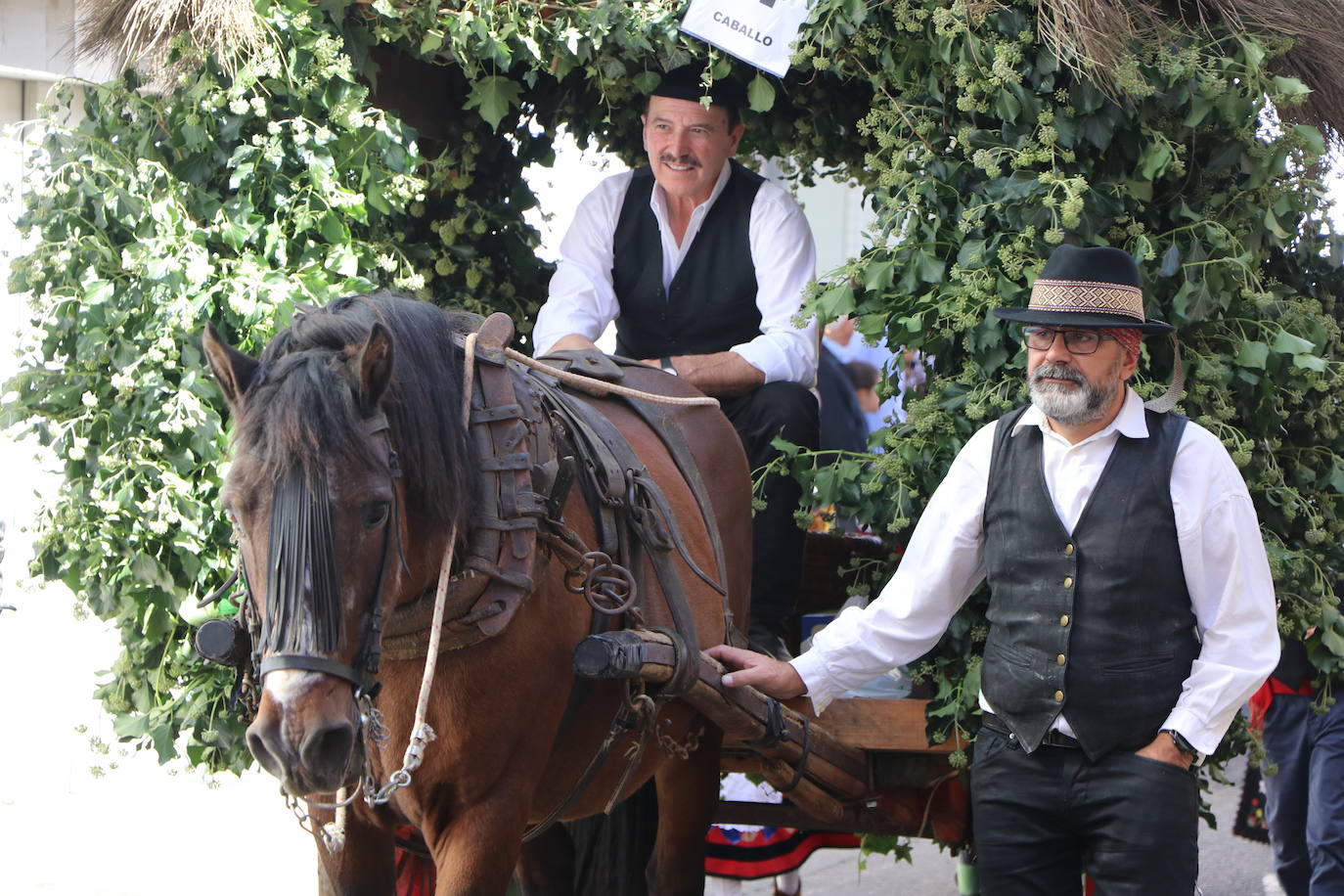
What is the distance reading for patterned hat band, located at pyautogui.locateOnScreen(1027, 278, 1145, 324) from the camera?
106 inches

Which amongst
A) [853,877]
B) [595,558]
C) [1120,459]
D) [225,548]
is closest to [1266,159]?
[1120,459]

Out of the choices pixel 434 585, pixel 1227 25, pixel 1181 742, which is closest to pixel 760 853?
pixel 1181 742

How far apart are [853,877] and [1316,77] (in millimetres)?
3839

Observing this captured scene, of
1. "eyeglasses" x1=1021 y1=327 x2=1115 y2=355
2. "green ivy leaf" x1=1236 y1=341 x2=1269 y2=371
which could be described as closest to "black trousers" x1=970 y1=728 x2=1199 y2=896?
"eyeglasses" x1=1021 y1=327 x2=1115 y2=355

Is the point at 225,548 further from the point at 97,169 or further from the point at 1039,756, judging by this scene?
the point at 1039,756

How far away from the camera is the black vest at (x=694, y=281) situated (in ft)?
13.7

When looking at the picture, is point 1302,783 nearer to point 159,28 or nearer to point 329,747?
point 329,747

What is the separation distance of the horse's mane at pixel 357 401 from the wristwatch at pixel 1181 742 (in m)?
1.29

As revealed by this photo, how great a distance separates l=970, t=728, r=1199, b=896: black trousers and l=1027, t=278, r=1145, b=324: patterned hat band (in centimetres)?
81

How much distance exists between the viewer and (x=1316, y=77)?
11.3 feet

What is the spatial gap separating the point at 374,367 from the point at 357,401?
5 cm

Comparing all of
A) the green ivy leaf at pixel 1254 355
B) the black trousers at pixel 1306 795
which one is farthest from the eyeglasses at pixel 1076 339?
the black trousers at pixel 1306 795

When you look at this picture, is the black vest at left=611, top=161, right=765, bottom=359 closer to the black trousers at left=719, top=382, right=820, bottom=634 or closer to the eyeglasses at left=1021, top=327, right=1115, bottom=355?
the black trousers at left=719, top=382, right=820, bottom=634

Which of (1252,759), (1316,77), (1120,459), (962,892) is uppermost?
(1316,77)
